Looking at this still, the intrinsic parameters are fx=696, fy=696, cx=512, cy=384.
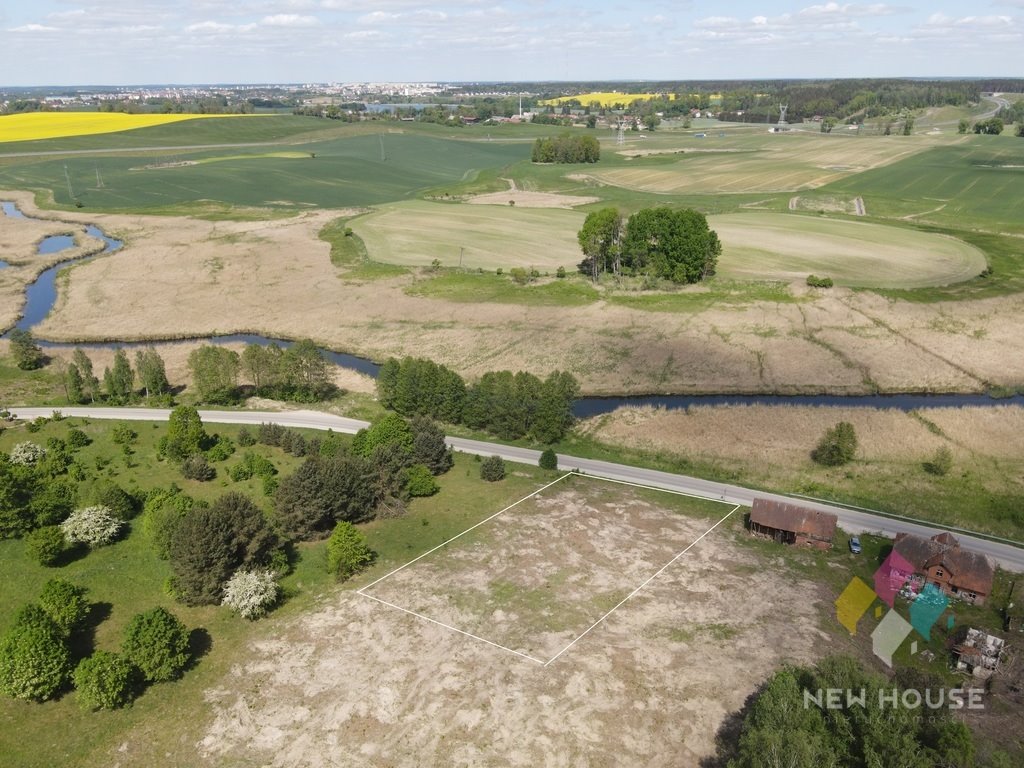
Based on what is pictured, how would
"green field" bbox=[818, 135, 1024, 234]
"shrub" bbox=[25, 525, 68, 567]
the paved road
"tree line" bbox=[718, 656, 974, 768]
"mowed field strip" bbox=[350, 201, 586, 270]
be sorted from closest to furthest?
"tree line" bbox=[718, 656, 974, 768] < "shrub" bbox=[25, 525, 68, 567] < the paved road < "mowed field strip" bbox=[350, 201, 586, 270] < "green field" bbox=[818, 135, 1024, 234]

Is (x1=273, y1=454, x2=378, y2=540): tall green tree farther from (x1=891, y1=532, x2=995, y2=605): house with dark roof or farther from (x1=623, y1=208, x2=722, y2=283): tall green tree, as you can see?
(x1=623, y1=208, x2=722, y2=283): tall green tree

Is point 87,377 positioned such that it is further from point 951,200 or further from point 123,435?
point 951,200

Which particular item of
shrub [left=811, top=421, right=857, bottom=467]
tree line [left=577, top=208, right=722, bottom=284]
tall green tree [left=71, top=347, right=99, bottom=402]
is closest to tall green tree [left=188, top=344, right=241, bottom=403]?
tall green tree [left=71, top=347, right=99, bottom=402]

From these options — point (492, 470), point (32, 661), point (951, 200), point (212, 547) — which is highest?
point (951, 200)

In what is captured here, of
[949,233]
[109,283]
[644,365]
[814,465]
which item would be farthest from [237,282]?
[949,233]

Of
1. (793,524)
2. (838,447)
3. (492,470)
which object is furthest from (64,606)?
(838,447)

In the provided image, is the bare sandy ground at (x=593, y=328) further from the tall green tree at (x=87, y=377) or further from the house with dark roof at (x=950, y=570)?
the house with dark roof at (x=950, y=570)
